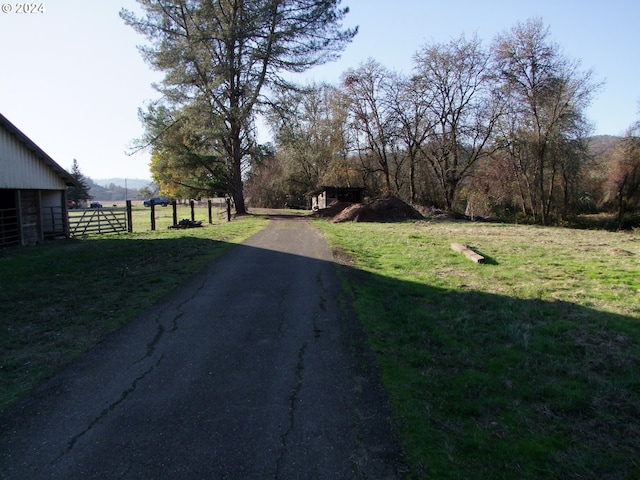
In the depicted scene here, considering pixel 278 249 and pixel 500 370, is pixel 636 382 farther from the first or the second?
pixel 278 249

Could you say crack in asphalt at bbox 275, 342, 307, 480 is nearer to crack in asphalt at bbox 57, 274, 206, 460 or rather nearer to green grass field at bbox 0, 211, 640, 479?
green grass field at bbox 0, 211, 640, 479

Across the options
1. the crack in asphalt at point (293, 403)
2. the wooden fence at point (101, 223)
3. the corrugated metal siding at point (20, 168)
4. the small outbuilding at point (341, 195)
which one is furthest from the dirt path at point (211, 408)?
the small outbuilding at point (341, 195)

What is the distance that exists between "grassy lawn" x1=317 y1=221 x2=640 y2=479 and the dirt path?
0.43 metres

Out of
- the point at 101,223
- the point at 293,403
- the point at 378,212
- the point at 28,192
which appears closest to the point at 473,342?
the point at 293,403

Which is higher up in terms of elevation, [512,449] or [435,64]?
[435,64]

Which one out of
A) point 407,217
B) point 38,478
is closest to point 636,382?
point 38,478

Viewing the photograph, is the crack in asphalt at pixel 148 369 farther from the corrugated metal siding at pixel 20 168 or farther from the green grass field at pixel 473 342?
the corrugated metal siding at pixel 20 168

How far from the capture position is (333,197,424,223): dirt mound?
89.2 ft

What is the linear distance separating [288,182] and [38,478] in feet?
176

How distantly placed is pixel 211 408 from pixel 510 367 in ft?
10.1

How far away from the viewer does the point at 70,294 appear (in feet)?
25.2

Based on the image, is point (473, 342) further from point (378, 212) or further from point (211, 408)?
point (378, 212)

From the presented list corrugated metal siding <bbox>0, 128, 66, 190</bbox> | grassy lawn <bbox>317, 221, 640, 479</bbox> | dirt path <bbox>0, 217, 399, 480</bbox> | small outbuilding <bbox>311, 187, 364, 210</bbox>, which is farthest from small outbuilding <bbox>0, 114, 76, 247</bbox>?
small outbuilding <bbox>311, 187, 364, 210</bbox>

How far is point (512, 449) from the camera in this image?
116 inches
